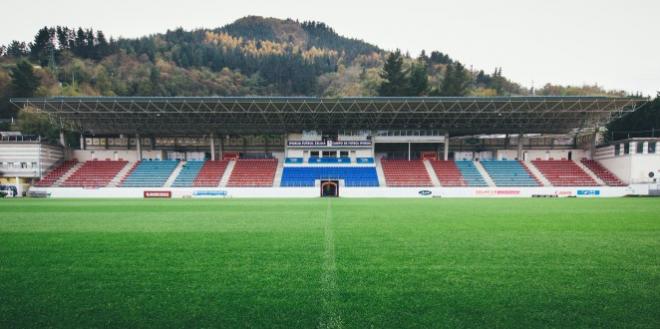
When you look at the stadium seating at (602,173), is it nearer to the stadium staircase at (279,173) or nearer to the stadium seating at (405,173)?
the stadium seating at (405,173)

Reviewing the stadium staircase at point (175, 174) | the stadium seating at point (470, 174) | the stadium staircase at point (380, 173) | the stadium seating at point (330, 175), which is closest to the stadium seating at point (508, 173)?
the stadium seating at point (470, 174)

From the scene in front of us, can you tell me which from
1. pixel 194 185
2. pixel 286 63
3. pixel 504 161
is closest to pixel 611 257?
pixel 194 185

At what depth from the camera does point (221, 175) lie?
128 ft

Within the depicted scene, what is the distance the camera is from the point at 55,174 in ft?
125

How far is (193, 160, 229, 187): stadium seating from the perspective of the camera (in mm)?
36791

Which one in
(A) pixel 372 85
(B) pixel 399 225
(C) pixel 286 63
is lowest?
(B) pixel 399 225

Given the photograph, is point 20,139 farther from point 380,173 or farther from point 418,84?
point 418,84

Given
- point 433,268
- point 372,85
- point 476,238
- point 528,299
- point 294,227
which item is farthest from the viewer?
point 372,85

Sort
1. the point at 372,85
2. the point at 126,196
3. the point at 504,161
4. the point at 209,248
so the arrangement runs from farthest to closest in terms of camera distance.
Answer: the point at 372,85 < the point at 504,161 < the point at 126,196 < the point at 209,248

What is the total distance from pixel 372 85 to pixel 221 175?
159 feet

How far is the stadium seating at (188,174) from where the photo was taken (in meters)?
37.0

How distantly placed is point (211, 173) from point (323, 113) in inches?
575

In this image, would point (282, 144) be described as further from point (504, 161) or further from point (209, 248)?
point (209, 248)

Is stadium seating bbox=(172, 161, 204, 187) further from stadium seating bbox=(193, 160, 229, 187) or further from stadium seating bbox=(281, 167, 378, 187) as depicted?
stadium seating bbox=(281, 167, 378, 187)
